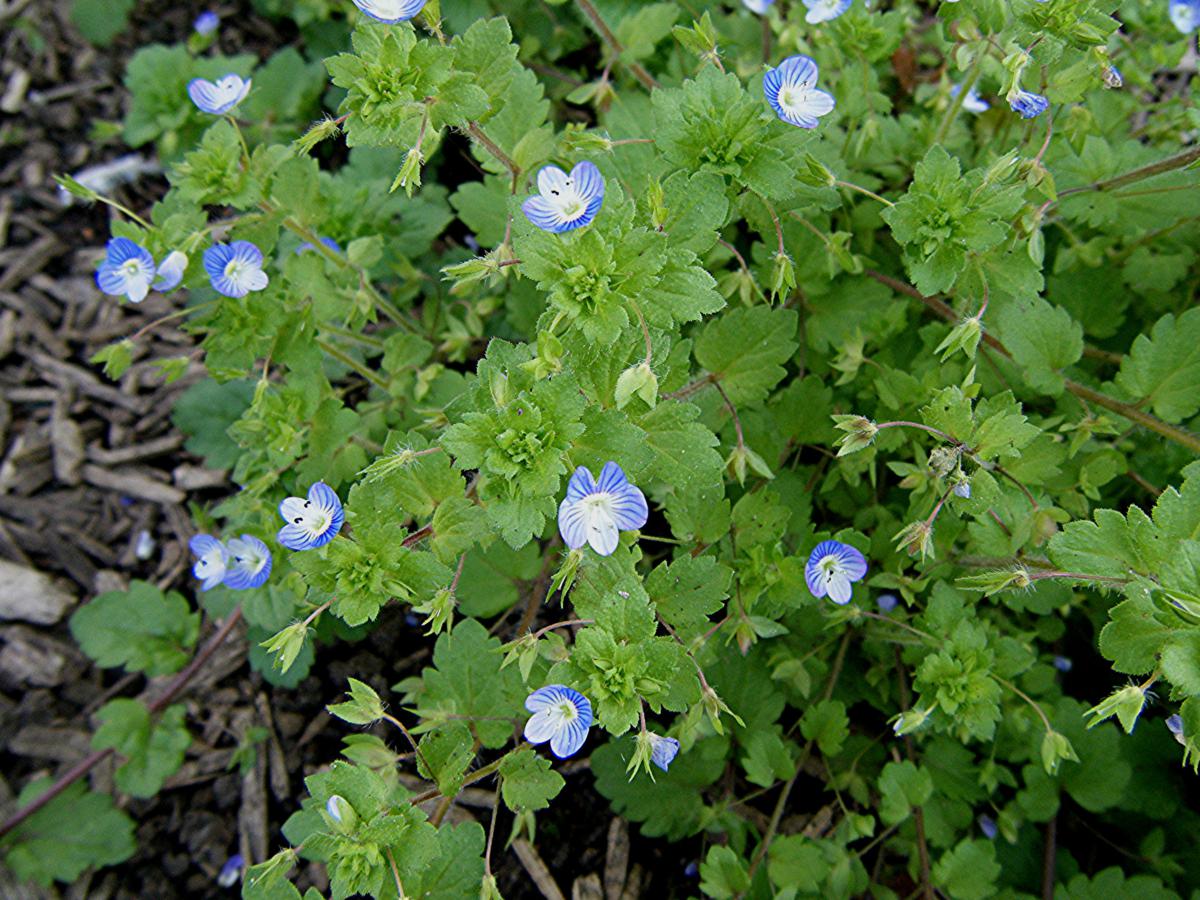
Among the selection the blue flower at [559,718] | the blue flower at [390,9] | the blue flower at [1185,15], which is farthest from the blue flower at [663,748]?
the blue flower at [1185,15]

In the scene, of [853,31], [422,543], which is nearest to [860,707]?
[422,543]

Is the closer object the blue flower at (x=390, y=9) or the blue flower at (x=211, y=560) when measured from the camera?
the blue flower at (x=390, y=9)

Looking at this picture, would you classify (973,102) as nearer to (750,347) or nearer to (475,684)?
(750,347)

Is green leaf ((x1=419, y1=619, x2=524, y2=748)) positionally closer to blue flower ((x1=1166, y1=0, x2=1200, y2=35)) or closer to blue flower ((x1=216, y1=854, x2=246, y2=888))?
blue flower ((x1=216, y1=854, x2=246, y2=888))

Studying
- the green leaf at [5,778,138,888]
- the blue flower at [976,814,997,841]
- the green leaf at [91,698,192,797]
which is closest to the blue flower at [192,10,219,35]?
the green leaf at [91,698,192,797]

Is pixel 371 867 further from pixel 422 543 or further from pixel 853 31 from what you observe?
pixel 853 31

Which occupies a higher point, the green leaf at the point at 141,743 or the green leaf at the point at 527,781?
the green leaf at the point at 527,781

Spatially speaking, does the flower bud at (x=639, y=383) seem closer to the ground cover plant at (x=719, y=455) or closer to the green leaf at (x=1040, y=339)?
the ground cover plant at (x=719, y=455)
